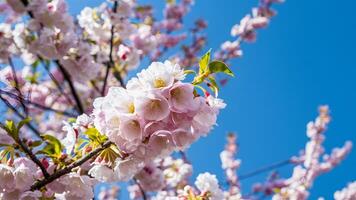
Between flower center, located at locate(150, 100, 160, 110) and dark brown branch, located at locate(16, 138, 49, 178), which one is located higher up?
dark brown branch, located at locate(16, 138, 49, 178)

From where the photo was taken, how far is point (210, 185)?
8.01ft

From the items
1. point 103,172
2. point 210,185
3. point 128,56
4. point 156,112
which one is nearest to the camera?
point 156,112

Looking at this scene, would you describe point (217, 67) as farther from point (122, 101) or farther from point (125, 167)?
point (125, 167)

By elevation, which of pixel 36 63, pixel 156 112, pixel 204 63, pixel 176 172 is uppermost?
pixel 36 63

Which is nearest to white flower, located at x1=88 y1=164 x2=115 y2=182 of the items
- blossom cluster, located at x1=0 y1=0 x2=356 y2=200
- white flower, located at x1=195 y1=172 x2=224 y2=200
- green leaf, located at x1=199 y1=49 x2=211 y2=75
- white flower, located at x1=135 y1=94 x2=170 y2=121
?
blossom cluster, located at x1=0 y1=0 x2=356 y2=200

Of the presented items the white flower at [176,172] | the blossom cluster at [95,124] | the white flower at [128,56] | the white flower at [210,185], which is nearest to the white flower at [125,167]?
the blossom cluster at [95,124]

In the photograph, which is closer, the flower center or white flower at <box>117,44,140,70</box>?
the flower center

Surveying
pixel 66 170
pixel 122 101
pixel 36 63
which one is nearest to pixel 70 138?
pixel 66 170

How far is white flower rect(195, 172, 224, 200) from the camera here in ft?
7.92

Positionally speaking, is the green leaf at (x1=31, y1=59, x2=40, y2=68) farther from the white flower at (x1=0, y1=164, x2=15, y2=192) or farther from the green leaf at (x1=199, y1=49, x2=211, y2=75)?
the green leaf at (x1=199, y1=49, x2=211, y2=75)

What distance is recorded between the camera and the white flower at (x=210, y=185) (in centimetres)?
241

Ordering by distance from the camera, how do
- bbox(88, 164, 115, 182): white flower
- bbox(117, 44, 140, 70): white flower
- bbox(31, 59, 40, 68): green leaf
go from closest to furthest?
bbox(88, 164, 115, 182): white flower < bbox(31, 59, 40, 68): green leaf < bbox(117, 44, 140, 70): white flower

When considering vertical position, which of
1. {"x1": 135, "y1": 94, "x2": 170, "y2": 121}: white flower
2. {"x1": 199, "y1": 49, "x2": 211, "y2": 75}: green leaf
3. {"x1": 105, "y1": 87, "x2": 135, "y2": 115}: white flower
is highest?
{"x1": 199, "y1": 49, "x2": 211, "y2": 75}: green leaf

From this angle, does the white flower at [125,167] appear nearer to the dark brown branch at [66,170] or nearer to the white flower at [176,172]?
the dark brown branch at [66,170]
